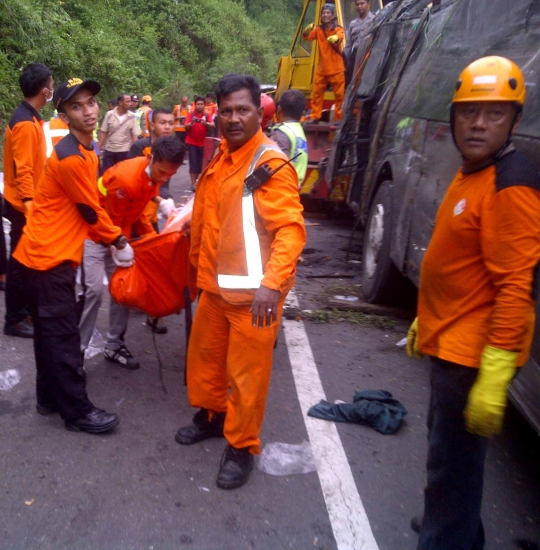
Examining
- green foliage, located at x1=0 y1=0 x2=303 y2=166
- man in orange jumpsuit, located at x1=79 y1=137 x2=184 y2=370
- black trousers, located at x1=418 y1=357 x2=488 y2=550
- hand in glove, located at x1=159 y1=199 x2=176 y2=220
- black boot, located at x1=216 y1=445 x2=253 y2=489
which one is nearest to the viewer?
black trousers, located at x1=418 y1=357 x2=488 y2=550

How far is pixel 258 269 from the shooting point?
114 inches

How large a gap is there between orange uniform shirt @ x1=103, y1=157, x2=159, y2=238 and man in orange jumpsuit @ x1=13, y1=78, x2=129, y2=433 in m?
0.50

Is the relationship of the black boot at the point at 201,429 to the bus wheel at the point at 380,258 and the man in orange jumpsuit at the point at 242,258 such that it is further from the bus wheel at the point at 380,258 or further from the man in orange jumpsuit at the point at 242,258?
the bus wheel at the point at 380,258

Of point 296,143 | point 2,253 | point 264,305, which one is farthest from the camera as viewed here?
point 2,253

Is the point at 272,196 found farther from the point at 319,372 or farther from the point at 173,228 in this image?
the point at 319,372

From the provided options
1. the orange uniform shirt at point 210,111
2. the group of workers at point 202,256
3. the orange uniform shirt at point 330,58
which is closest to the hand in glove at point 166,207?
the group of workers at point 202,256

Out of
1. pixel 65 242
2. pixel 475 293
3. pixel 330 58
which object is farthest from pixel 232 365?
pixel 330 58

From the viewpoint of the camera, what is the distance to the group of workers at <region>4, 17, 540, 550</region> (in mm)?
2039

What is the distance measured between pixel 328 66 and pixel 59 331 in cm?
725

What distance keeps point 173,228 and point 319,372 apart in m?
1.44

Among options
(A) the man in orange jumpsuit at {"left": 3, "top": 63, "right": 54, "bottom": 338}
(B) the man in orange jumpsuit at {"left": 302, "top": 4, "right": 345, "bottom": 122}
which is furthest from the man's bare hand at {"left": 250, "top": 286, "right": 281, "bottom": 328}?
(B) the man in orange jumpsuit at {"left": 302, "top": 4, "right": 345, "bottom": 122}

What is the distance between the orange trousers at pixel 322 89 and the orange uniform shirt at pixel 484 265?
297 inches

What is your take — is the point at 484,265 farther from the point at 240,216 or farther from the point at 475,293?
the point at 240,216

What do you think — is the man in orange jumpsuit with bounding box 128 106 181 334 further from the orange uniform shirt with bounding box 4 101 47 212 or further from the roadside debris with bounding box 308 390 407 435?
the roadside debris with bounding box 308 390 407 435
